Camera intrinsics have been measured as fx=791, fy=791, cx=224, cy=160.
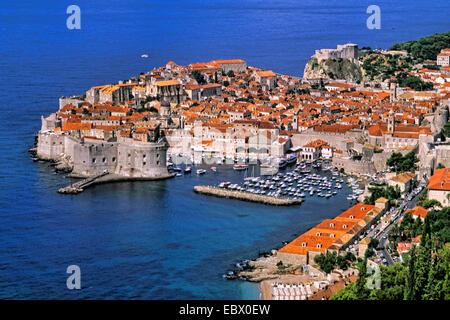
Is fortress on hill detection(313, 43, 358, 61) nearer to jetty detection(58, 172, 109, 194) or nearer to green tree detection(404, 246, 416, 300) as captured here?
jetty detection(58, 172, 109, 194)

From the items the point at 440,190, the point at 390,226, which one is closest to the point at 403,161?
the point at 440,190

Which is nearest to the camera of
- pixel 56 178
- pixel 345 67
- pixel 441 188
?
pixel 441 188

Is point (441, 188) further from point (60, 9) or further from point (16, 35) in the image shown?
point (60, 9)

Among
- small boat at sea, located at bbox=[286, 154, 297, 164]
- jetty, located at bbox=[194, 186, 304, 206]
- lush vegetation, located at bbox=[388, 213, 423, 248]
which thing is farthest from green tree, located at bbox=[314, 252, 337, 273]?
small boat at sea, located at bbox=[286, 154, 297, 164]

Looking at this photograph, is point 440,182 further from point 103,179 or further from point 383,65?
point 383,65

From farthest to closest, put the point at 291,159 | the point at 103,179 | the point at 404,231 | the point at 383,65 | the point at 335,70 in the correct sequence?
the point at 335,70
the point at 383,65
the point at 291,159
the point at 103,179
the point at 404,231
